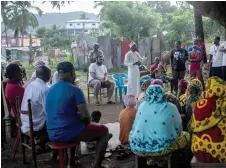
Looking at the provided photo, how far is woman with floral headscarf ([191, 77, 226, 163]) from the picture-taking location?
11.8 ft

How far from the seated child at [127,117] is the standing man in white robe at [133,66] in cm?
447

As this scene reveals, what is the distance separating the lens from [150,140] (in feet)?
13.0

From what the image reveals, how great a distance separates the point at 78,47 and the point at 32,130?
17390 mm

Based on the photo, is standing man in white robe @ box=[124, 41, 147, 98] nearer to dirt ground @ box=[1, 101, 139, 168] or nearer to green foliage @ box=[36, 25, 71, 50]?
dirt ground @ box=[1, 101, 139, 168]

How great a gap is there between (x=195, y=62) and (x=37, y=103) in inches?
259

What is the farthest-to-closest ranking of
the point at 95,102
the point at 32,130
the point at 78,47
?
the point at 78,47, the point at 95,102, the point at 32,130

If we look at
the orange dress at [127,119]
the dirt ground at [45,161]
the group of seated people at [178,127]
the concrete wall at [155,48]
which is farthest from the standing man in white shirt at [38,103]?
the concrete wall at [155,48]

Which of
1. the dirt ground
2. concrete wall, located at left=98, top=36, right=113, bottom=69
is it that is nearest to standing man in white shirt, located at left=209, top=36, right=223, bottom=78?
the dirt ground

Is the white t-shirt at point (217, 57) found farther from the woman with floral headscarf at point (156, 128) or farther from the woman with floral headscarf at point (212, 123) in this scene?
the woman with floral headscarf at point (212, 123)

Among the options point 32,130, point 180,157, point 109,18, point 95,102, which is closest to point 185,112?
point 180,157

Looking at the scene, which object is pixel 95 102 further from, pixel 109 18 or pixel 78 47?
pixel 109 18

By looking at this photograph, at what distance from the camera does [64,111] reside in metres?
4.19

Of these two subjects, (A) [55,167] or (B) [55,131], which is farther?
(A) [55,167]

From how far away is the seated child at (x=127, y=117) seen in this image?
536cm
